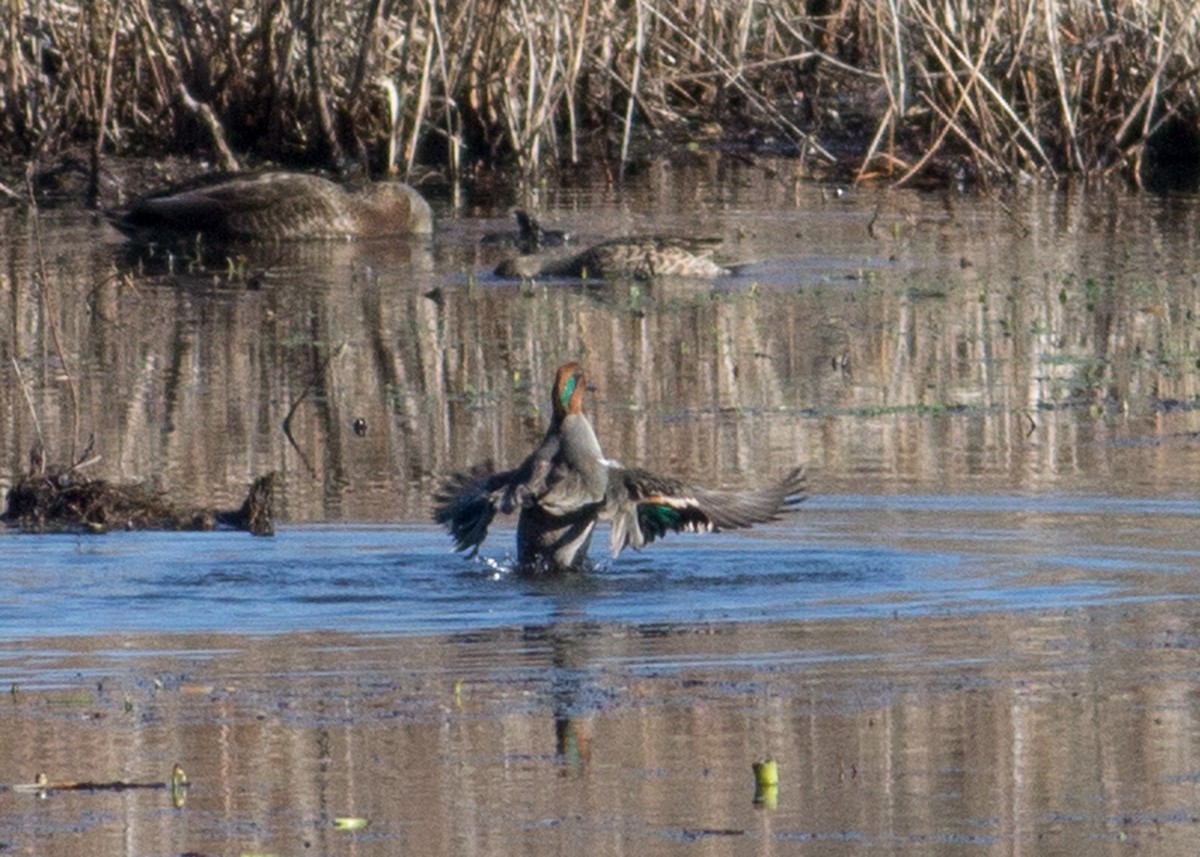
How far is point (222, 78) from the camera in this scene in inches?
821

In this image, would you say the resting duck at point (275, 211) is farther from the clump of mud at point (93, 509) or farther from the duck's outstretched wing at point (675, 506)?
the duck's outstretched wing at point (675, 506)

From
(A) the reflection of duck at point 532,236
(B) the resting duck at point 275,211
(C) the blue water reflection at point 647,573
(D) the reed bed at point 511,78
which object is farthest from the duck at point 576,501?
(D) the reed bed at point 511,78

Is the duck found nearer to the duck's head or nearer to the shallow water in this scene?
the duck's head

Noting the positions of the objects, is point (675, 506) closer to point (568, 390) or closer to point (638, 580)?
point (638, 580)

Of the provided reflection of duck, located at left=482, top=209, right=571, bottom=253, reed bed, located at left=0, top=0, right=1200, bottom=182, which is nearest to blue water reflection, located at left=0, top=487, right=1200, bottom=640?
reflection of duck, located at left=482, top=209, right=571, bottom=253

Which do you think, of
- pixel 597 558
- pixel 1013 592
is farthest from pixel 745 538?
pixel 1013 592

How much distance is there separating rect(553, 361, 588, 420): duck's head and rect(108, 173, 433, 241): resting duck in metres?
9.07

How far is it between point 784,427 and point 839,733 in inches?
190

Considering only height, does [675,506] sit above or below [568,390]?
below

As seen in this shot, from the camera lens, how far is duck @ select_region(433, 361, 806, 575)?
27.5ft

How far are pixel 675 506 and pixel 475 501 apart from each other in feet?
2.01

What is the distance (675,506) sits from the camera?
8.38 metres

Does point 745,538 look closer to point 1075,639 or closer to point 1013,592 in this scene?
point 1013,592

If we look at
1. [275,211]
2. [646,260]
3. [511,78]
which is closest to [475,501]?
[646,260]
